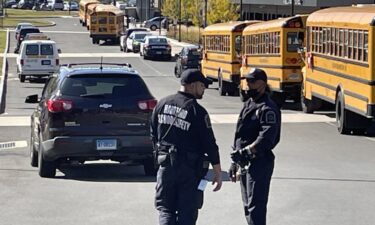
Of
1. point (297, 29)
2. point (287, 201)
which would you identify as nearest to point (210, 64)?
point (297, 29)

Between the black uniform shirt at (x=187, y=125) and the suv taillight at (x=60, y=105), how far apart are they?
6.00 meters

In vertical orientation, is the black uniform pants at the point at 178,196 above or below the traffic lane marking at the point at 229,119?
above

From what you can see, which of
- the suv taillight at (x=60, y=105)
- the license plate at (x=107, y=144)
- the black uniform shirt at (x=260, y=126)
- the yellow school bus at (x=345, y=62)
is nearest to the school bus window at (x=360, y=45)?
the yellow school bus at (x=345, y=62)

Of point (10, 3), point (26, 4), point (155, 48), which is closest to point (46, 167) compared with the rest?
point (155, 48)

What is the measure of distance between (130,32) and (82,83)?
59452mm

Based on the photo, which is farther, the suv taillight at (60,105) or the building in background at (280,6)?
the building in background at (280,6)

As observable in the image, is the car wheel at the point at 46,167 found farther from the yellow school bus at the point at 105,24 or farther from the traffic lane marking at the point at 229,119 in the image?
the yellow school bus at the point at 105,24

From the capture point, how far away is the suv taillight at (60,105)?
567 inches

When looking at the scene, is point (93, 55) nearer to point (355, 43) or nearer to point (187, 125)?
point (355, 43)

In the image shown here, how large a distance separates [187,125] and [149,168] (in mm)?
6924

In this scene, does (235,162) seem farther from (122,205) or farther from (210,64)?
(210,64)

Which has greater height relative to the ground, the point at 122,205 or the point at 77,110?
the point at 77,110

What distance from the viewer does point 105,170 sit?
16219 mm

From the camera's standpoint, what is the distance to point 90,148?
47.4 ft
